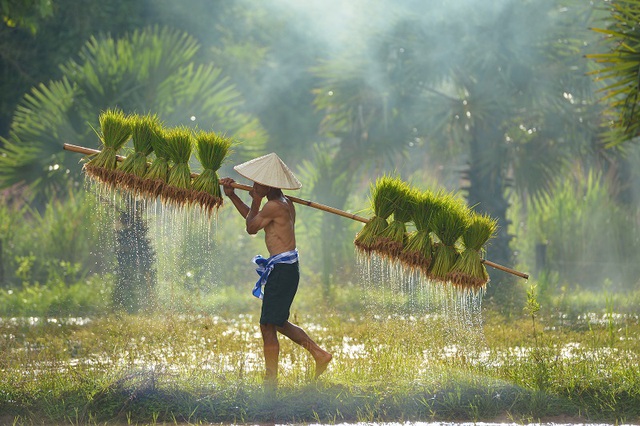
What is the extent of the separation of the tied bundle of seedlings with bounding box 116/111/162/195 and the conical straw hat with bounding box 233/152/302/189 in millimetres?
741

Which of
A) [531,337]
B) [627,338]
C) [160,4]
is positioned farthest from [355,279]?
[160,4]

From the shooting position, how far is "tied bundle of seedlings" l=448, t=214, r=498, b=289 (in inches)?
375

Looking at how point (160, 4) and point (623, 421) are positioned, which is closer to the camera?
point (623, 421)

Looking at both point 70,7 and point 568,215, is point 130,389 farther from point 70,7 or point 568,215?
point 70,7

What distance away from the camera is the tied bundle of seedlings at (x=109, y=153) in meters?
9.37

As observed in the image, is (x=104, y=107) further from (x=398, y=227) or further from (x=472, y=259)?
(x=472, y=259)

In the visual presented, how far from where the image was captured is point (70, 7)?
86.5 ft

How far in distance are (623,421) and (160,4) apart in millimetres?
23354

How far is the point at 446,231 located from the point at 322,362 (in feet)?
4.72

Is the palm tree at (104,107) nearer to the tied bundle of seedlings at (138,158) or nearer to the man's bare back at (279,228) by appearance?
the tied bundle of seedlings at (138,158)

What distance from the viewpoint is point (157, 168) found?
30.8 feet

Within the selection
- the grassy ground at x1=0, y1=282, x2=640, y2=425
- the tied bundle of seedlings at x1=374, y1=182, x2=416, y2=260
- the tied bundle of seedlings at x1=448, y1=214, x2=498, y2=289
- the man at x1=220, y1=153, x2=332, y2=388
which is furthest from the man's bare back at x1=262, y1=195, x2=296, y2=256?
the tied bundle of seedlings at x1=448, y1=214, x2=498, y2=289

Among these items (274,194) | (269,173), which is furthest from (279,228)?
(269,173)

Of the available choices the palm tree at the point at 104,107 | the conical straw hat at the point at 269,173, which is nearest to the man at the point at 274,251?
the conical straw hat at the point at 269,173
